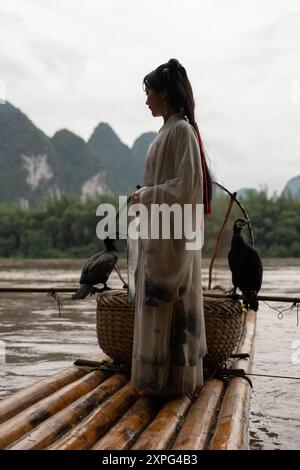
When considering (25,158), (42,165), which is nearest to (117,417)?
(42,165)

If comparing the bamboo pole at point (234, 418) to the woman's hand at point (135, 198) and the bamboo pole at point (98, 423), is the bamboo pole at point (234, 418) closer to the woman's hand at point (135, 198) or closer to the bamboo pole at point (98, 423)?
the bamboo pole at point (98, 423)

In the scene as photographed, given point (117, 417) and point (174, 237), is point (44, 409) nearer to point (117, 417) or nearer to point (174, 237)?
point (117, 417)

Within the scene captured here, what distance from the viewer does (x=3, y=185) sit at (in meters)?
67.4

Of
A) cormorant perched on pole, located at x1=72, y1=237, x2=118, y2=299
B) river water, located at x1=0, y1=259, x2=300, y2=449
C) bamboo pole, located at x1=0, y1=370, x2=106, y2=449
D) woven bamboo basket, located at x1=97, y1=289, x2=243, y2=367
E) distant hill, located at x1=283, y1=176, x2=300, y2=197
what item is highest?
distant hill, located at x1=283, y1=176, x2=300, y2=197

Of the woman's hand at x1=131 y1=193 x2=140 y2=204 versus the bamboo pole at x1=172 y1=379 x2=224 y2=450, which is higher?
the woman's hand at x1=131 y1=193 x2=140 y2=204

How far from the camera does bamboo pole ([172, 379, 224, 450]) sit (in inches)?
82.0

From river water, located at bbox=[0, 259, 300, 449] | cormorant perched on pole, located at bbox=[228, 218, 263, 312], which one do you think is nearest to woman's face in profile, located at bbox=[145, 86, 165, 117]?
cormorant perched on pole, located at bbox=[228, 218, 263, 312]

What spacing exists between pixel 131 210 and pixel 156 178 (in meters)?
0.24

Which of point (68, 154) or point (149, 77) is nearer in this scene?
point (149, 77)

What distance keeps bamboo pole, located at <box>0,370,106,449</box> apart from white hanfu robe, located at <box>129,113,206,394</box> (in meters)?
0.30

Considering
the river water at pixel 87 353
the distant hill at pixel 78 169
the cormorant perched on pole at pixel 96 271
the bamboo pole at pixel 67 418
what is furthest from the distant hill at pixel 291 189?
the bamboo pole at pixel 67 418

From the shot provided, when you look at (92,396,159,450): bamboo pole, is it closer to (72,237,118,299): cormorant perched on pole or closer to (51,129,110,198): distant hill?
(72,237,118,299): cormorant perched on pole

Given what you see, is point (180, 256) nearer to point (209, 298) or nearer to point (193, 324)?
point (193, 324)
